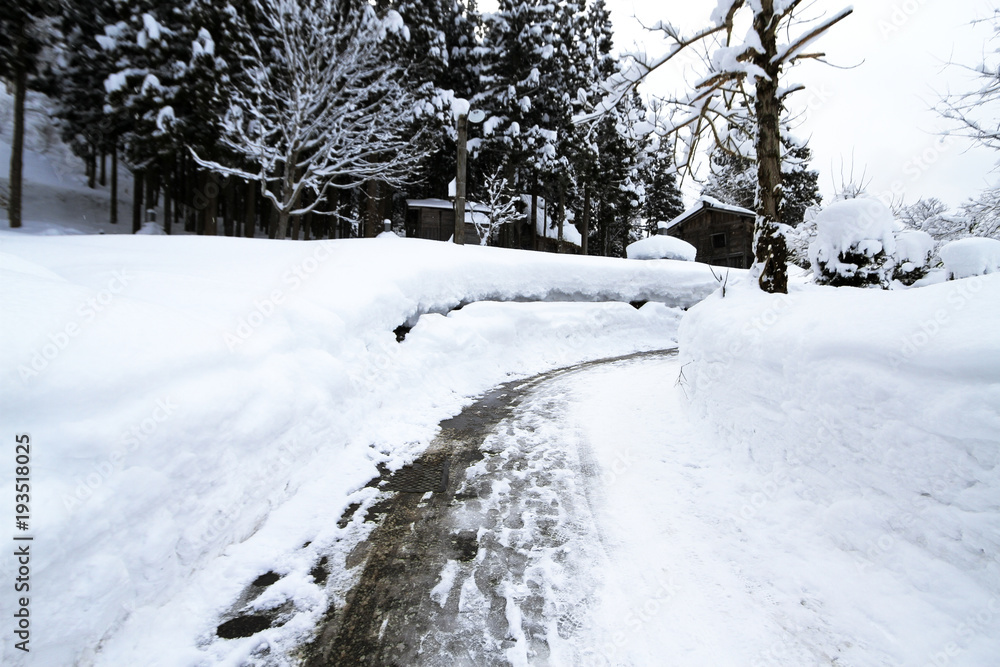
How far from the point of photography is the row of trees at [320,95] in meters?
12.5

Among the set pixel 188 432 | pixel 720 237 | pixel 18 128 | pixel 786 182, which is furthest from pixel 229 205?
pixel 720 237

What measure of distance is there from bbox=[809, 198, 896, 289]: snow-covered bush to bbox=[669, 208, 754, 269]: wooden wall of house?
17.5 meters

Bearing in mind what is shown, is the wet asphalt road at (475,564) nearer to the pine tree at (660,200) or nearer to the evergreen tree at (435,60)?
the evergreen tree at (435,60)

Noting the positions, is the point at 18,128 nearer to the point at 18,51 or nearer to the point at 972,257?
the point at 18,51

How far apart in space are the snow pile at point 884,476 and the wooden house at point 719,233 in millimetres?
24640

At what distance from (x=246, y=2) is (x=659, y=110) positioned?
1651 centimetres

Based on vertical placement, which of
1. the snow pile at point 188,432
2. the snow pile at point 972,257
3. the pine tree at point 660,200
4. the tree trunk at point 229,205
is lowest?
the snow pile at point 188,432

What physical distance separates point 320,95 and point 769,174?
1170cm

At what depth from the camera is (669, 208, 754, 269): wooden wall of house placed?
83.1 feet

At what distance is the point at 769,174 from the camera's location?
228 inches

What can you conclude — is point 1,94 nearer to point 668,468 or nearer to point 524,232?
point 524,232

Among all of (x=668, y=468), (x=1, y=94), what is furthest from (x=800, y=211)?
(x=1, y=94)

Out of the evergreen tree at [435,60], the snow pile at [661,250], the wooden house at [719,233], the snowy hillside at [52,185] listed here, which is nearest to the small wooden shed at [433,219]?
the evergreen tree at [435,60]

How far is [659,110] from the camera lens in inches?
245
